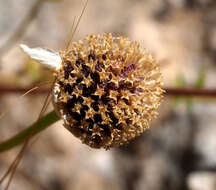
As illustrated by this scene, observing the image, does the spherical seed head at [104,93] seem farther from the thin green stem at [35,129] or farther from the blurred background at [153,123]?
the blurred background at [153,123]

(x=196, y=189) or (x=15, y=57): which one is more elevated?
(x=15, y=57)

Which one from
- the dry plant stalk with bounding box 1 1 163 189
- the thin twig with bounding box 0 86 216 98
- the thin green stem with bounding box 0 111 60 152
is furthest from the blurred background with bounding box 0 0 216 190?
the dry plant stalk with bounding box 1 1 163 189

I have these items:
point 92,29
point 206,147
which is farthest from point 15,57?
point 206,147

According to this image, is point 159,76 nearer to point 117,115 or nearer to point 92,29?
point 117,115

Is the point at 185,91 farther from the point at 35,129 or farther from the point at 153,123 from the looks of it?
the point at 153,123

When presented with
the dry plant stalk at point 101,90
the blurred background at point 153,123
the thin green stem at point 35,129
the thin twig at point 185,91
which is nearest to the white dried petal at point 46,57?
the dry plant stalk at point 101,90
